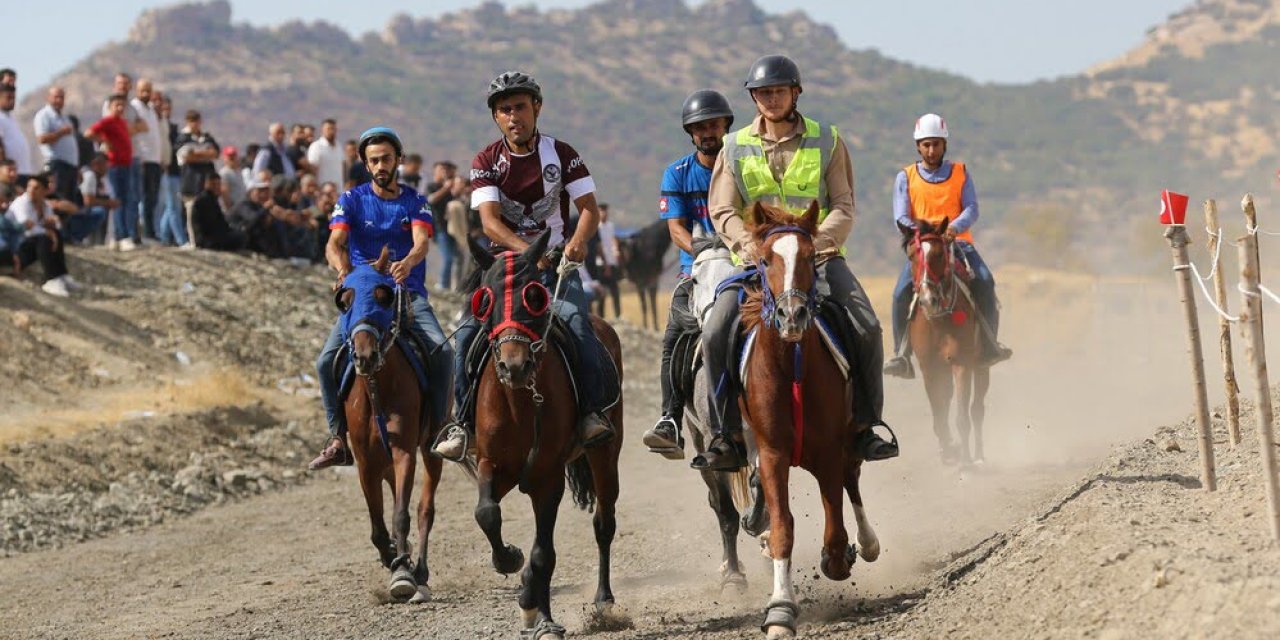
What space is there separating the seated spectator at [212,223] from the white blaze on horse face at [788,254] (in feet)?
63.5

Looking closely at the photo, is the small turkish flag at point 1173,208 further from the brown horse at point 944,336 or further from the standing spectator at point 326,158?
the standing spectator at point 326,158

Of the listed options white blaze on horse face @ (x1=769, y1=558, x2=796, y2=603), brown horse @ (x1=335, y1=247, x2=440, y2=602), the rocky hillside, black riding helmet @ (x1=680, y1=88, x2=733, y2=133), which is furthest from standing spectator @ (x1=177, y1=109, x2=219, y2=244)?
the rocky hillside

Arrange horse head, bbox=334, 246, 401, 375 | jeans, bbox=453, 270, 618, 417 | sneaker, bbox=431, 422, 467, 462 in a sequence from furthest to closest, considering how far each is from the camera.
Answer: horse head, bbox=334, 246, 401, 375 < jeans, bbox=453, 270, 618, 417 < sneaker, bbox=431, 422, 467, 462

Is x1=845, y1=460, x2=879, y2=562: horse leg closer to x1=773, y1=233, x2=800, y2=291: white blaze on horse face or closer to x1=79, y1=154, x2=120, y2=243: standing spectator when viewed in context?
x1=773, y1=233, x2=800, y2=291: white blaze on horse face

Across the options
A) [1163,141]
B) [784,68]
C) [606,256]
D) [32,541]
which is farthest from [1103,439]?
[1163,141]

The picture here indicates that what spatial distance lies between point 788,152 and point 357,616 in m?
4.21

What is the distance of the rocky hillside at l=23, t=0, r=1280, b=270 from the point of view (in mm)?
112438

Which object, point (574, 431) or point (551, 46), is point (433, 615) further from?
point (551, 46)

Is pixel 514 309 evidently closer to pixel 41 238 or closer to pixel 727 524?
pixel 727 524

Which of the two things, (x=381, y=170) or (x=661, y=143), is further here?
(x=661, y=143)

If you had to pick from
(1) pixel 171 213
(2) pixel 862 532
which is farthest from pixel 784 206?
(1) pixel 171 213

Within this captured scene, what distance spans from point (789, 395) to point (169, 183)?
19.6 m

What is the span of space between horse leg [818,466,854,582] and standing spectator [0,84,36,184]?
16.4 m

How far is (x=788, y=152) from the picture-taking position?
1072cm
